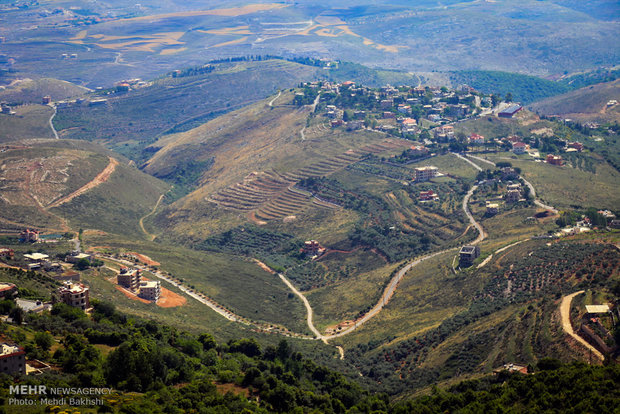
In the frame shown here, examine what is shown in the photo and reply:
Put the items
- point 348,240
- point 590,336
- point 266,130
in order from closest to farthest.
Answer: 1. point 590,336
2. point 348,240
3. point 266,130

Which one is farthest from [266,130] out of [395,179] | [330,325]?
[330,325]

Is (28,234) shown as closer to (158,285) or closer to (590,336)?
(158,285)

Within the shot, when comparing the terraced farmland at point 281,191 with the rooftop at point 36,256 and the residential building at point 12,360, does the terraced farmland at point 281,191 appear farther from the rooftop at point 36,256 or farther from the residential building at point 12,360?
the residential building at point 12,360

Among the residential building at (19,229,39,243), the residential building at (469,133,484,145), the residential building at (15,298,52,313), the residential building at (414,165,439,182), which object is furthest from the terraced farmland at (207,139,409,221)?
the residential building at (15,298,52,313)

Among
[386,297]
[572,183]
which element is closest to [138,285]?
[386,297]

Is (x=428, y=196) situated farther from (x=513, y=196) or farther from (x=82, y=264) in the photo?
(x=82, y=264)

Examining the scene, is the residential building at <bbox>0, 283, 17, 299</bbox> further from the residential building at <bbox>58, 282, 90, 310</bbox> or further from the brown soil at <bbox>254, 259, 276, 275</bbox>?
the brown soil at <bbox>254, 259, 276, 275</bbox>
